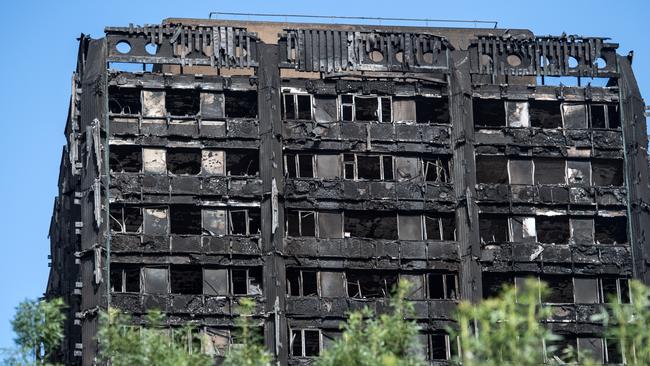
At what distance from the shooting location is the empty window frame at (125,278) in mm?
119562

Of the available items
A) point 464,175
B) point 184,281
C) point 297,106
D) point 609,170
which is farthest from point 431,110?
point 184,281

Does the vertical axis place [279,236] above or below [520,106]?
below

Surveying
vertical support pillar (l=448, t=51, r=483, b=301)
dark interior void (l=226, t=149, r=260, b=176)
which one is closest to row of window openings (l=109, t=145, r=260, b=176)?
dark interior void (l=226, t=149, r=260, b=176)

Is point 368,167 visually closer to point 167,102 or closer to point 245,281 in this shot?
point 245,281

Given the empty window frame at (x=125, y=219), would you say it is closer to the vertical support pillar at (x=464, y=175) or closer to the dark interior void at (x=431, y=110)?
the dark interior void at (x=431, y=110)

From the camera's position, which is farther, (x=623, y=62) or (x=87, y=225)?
(x=623, y=62)

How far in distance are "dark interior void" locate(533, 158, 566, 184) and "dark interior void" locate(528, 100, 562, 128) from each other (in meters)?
2.30

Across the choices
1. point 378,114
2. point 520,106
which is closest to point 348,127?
point 378,114

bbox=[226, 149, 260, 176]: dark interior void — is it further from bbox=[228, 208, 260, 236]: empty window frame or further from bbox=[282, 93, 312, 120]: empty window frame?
bbox=[282, 93, 312, 120]: empty window frame

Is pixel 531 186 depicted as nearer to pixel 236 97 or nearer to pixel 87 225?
pixel 236 97

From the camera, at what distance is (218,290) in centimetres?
12025

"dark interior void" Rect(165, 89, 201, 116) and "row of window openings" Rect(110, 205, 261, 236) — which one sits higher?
"dark interior void" Rect(165, 89, 201, 116)

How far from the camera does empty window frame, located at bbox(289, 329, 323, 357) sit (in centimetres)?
12019

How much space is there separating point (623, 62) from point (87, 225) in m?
34.5
